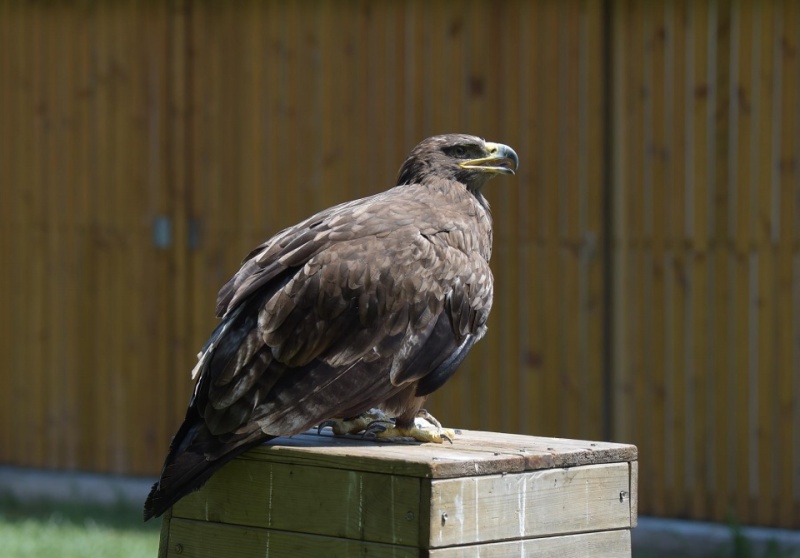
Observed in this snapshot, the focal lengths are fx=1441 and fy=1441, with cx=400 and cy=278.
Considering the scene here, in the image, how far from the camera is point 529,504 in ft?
12.7

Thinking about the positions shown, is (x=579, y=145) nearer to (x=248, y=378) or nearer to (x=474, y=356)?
(x=474, y=356)

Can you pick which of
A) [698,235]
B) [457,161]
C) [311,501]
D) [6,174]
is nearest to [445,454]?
[311,501]

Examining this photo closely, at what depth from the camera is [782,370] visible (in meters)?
7.35

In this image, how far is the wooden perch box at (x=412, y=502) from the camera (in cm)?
365

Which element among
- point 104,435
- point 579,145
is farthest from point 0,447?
point 579,145

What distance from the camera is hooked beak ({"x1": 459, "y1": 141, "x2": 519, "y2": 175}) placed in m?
4.85

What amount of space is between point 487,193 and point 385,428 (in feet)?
12.5

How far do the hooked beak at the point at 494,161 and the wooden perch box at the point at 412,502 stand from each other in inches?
40.8

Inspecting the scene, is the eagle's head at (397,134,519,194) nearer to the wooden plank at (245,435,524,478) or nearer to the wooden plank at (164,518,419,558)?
the wooden plank at (245,435,524,478)

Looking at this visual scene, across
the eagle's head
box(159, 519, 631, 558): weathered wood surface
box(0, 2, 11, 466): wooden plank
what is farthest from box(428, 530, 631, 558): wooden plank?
box(0, 2, 11, 466): wooden plank

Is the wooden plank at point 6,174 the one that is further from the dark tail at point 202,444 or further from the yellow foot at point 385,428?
the dark tail at point 202,444

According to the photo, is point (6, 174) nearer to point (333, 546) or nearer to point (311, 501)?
point (311, 501)

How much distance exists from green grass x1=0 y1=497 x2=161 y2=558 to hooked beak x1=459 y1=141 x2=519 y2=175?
320cm

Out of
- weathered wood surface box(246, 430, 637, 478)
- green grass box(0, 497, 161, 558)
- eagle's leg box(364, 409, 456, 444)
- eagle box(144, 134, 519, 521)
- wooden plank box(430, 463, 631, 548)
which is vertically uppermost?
eagle box(144, 134, 519, 521)
